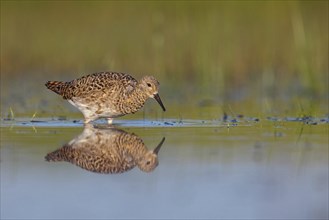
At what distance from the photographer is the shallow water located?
6.70m

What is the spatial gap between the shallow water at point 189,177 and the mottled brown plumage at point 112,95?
29.4 inches

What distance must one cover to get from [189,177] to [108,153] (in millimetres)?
1216

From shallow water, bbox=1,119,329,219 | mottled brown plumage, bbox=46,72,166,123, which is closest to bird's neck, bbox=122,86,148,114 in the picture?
mottled brown plumage, bbox=46,72,166,123

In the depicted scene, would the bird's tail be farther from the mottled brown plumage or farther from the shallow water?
the shallow water

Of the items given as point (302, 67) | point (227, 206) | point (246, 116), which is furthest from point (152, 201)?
point (302, 67)

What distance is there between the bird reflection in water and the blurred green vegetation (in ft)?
9.24

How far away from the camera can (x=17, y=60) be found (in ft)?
54.0

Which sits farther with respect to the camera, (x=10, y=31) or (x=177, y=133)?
(x=10, y=31)

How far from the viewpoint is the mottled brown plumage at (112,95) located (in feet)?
36.9

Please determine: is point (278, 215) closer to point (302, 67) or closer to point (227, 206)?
point (227, 206)

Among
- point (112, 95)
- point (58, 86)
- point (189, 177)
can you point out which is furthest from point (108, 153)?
point (58, 86)

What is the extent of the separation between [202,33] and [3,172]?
8.95 m

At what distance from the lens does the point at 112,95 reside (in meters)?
11.3

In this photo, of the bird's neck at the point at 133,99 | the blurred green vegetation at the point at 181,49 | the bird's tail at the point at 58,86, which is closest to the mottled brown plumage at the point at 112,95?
the bird's neck at the point at 133,99
